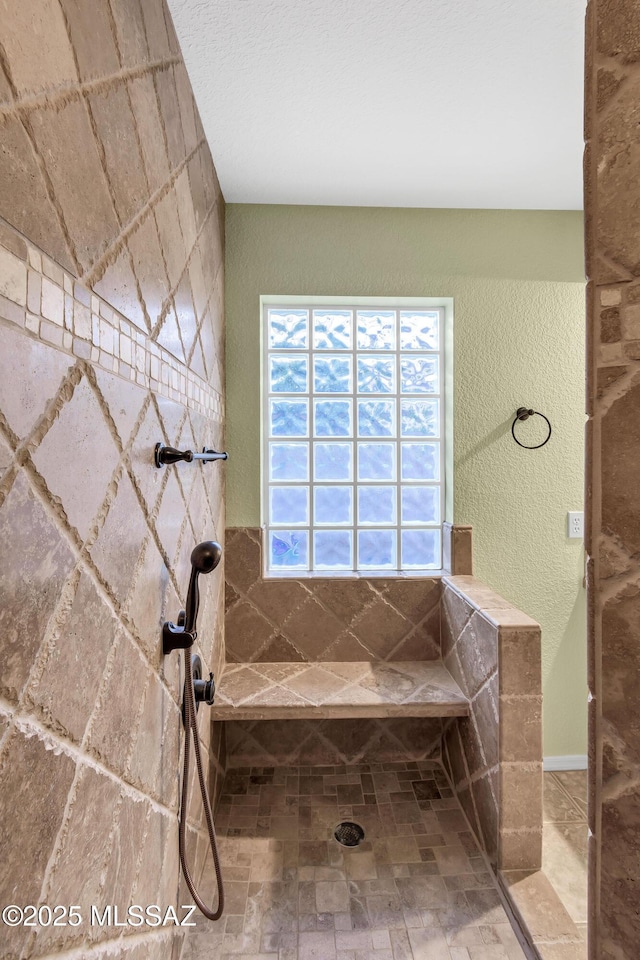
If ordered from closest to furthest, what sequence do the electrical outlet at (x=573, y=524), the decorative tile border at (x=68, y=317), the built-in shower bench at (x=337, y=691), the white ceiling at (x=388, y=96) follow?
the decorative tile border at (x=68, y=317), the white ceiling at (x=388, y=96), the built-in shower bench at (x=337, y=691), the electrical outlet at (x=573, y=524)

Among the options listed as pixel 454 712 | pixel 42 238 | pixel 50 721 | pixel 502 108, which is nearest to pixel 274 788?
pixel 454 712

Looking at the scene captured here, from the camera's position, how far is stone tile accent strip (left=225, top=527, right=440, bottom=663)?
6.81ft

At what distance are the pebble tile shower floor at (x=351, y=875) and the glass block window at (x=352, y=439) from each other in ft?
3.00

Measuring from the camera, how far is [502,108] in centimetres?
153

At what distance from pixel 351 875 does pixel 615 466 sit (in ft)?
5.04

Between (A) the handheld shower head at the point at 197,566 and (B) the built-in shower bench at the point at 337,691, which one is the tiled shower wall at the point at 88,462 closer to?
(A) the handheld shower head at the point at 197,566

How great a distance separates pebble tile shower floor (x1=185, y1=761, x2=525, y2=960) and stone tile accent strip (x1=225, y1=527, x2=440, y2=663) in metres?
0.49

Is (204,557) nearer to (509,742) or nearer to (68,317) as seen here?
(68,317)

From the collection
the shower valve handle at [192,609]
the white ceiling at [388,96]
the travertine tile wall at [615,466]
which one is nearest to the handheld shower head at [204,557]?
the shower valve handle at [192,609]

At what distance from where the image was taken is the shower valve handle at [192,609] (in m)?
1.10

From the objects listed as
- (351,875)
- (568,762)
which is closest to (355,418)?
(351,875)

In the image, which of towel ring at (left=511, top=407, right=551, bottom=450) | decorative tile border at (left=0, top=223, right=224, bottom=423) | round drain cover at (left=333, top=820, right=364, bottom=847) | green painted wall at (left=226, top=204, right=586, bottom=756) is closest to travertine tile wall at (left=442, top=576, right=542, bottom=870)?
round drain cover at (left=333, top=820, right=364, bottom=847)

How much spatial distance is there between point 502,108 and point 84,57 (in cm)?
140

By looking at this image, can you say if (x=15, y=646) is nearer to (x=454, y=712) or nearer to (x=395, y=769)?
(x=454, y=712)
